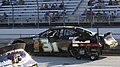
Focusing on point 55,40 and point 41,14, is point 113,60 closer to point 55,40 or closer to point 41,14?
point 55,40

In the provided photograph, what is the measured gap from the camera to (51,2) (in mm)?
30984

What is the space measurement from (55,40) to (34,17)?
1101cm

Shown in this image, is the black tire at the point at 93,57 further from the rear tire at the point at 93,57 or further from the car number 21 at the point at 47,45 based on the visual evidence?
the car number 21 at the point at 47,45

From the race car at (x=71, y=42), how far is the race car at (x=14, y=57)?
22.0ft

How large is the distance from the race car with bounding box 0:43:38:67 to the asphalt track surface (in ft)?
17.1

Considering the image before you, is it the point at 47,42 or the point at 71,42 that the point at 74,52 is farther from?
the point at 47,42

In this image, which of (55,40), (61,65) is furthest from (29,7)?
(61,65)

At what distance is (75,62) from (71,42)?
1126 millimetres

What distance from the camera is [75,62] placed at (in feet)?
49.6

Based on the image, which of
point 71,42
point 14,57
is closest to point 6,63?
point 14,57

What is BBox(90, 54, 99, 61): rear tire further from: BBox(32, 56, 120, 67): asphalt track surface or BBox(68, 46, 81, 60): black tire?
BBox(68, 46, 81, 60): black tire

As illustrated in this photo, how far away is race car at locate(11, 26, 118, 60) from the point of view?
50.9 ft

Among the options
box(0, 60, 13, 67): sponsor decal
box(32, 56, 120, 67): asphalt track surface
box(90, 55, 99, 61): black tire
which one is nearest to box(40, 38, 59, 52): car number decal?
box(32, 56, 120, 67): asphalt track surface

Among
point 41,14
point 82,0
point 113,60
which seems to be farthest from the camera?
point 82,0
